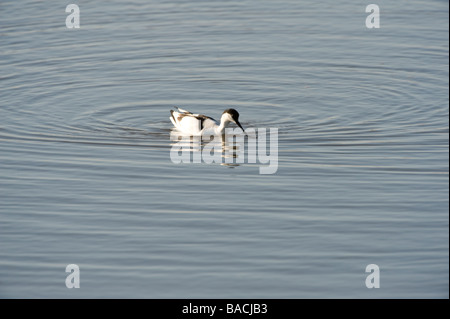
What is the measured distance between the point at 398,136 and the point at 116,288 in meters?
6.95

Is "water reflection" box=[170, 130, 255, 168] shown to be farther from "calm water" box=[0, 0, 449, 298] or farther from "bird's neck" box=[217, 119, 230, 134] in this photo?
"calm water" box=[0, 0, 449, 298]

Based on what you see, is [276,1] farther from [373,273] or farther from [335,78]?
[373,273]

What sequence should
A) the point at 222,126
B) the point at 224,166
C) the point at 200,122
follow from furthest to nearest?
1. the point at 222,126
2. the point at 200,122
3. the point at 224,166

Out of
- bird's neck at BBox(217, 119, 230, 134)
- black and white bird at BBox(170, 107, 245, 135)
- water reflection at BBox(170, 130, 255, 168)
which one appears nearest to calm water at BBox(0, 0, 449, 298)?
water reflection at BBox(170, 130, 255, 168)

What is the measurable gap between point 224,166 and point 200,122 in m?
2.03

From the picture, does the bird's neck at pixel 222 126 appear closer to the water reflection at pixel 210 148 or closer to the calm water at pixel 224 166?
the water reflection at pixel 210 148

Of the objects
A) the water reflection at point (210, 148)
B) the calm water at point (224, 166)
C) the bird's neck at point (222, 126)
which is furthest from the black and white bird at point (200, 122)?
the calm water at point (224, 166)

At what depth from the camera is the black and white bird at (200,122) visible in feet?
49.0

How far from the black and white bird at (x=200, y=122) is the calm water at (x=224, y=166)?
43 centimetres

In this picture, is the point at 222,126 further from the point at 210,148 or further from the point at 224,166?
the point at 224,166

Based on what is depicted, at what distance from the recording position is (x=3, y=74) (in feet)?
62.1

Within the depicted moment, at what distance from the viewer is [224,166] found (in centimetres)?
1341

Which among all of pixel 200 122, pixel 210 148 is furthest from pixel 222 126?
pixel 210 148

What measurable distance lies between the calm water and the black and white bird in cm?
43
